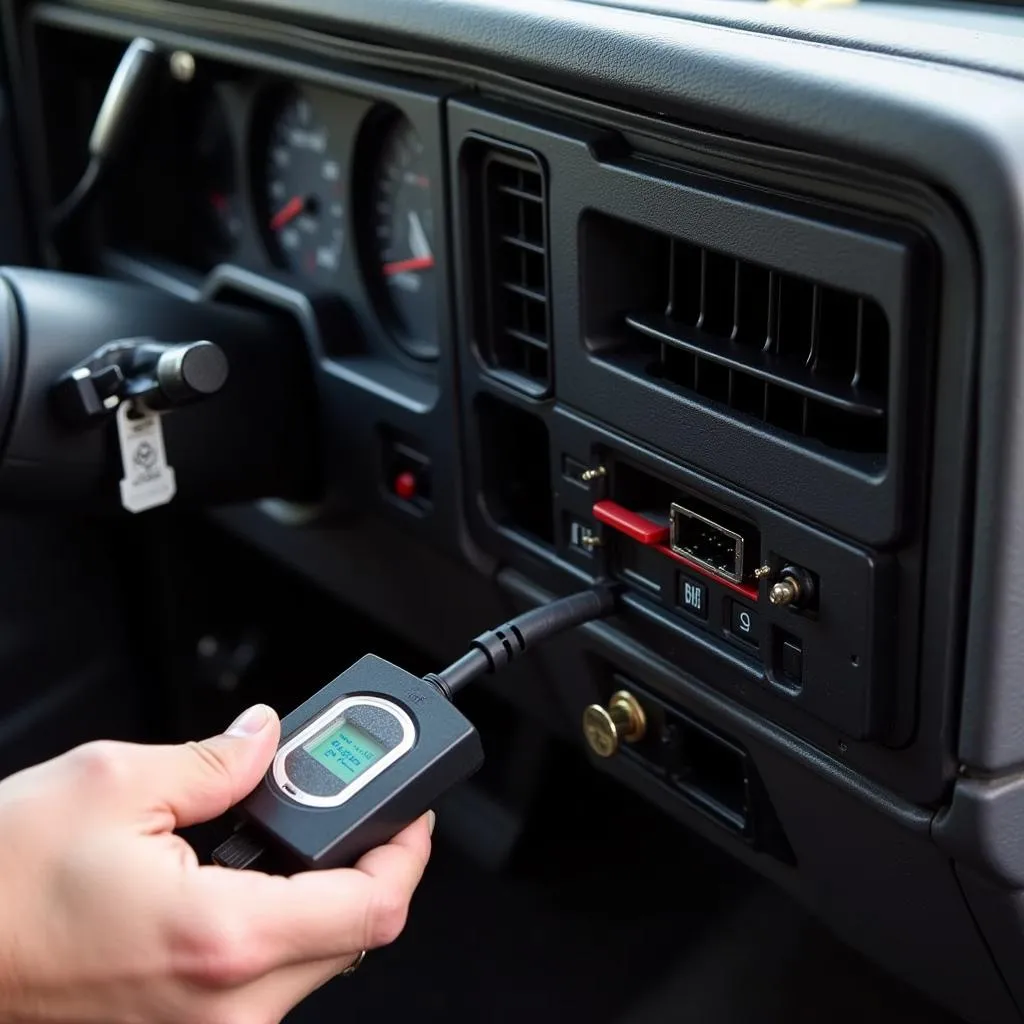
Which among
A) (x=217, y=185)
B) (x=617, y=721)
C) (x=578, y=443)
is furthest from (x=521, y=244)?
(x=217, y=185)

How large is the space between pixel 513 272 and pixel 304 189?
0.40 meters

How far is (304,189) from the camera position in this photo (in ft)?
4.66

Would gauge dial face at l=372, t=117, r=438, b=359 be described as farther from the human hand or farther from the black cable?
the human hand

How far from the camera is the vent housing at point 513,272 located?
3.45 feet

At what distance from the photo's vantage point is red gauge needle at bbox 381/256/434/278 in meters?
1.25

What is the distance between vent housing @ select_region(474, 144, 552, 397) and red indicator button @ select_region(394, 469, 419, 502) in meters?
0.19

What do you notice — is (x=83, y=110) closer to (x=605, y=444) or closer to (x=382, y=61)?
(x=382, y=61)

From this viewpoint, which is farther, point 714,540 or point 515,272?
point 515,272

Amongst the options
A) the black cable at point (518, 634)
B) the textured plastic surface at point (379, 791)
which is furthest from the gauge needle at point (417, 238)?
the textured plastic surface at point (379, 791)

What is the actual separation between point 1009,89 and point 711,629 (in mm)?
389

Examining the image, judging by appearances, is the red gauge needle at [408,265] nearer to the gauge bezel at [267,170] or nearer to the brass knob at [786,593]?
the gauge bezel at [267,170]

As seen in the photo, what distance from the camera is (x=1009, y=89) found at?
2.39 ft

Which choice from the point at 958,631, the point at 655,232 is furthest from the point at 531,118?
the point at 958,631

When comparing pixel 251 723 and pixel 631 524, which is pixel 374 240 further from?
pixel 251 723
